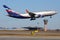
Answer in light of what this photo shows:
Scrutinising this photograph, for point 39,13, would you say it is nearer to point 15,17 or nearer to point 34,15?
point 34,15

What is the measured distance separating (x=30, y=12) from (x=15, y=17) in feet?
30.5

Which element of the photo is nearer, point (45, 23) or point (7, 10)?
point (7, 10)

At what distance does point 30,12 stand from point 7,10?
1314cm

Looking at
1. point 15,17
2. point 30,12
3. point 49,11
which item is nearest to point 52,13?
point 49,11

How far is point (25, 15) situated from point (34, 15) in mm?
6572

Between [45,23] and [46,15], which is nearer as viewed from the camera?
[46,15]

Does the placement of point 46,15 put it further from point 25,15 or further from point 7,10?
point 7,10

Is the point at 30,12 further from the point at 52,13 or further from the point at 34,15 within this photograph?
the point at 52,13

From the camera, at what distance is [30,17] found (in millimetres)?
135625

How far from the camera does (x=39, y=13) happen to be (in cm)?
14112

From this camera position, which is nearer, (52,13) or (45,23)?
(52,13)

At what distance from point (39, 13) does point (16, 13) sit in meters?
13.6

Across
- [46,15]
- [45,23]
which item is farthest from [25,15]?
[45,23]

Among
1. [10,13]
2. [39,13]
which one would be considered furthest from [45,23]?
[10,13]
